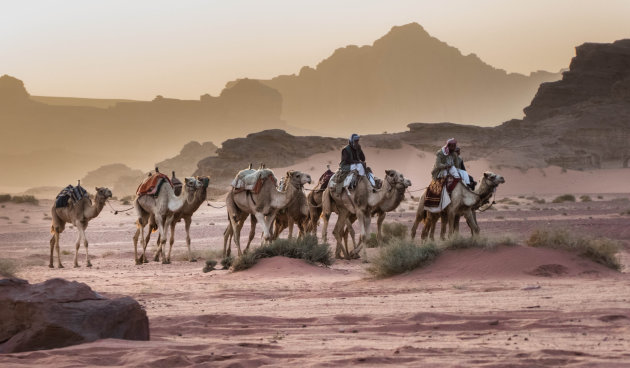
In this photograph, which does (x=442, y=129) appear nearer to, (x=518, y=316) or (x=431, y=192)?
(x=431, y=192)

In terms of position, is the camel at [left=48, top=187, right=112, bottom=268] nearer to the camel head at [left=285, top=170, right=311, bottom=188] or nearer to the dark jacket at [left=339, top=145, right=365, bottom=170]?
the camel head at [left=285, top=170, right=311, bottom=188]

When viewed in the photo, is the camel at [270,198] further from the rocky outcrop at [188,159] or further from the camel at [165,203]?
the rocky outcrop at [188,159]

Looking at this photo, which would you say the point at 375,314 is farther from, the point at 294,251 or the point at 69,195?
the point at 69,195

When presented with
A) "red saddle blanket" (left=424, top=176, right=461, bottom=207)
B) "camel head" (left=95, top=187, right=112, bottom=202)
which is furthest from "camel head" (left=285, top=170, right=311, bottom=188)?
"camel head" (left=95, top=187, right=112, bottom=202)

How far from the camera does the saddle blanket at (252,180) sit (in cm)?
2169

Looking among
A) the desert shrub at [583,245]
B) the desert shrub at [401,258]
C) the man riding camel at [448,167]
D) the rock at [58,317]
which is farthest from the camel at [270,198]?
the rock at [58,317]

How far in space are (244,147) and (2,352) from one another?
82004 millimetres

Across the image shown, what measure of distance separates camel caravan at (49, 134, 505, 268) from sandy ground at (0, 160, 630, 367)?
1579 mm

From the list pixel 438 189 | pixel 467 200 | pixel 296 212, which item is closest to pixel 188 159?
pixel 296 212

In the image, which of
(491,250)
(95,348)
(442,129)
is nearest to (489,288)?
(491,250)

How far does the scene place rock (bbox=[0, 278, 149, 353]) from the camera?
358 inches

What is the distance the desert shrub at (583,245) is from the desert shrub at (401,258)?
2.02 m

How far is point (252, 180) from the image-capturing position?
2177 cm

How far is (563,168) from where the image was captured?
86312mm
